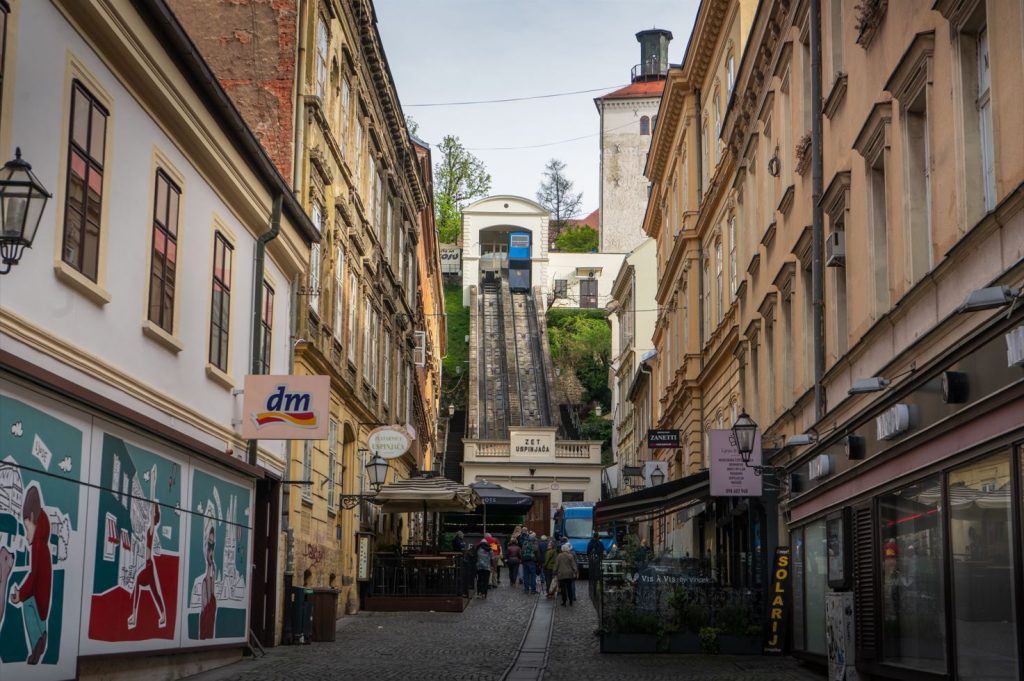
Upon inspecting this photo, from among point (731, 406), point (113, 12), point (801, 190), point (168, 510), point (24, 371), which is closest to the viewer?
point (24, 371)

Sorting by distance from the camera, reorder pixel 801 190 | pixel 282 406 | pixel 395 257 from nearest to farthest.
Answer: pixel 282 406, pixel 801 190, pixel 395 257

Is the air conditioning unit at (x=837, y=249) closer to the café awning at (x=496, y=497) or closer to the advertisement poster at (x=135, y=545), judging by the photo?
the advertisement poster at (x=135, y=545)

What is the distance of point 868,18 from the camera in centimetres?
1505

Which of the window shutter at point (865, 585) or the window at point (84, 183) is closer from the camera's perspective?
the window at point (84, 183)

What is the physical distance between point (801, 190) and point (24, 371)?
1296 centimetres

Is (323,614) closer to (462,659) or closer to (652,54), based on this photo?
(462,659)

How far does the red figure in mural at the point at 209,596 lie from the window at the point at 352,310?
11766 millimetres

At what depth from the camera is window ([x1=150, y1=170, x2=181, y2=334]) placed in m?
14.8

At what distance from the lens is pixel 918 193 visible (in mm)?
13641

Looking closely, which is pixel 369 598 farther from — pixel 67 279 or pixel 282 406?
pixel 67 279

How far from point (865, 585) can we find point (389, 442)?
46.8ft

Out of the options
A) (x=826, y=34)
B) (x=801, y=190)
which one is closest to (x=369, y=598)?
(x=801, y=190)

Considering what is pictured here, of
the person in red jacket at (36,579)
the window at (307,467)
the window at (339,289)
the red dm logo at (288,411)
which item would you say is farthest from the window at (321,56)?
the person in red jacket at (36,579)

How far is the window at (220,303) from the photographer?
17453mm
